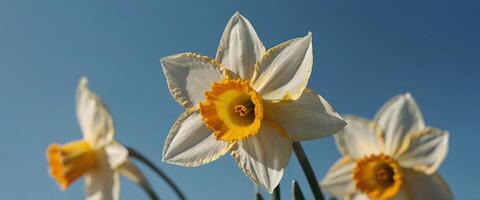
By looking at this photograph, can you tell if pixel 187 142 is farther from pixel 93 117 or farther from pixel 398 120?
pixel 398 120

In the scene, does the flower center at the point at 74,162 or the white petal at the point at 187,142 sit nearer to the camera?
the white petal at the point at 187,142

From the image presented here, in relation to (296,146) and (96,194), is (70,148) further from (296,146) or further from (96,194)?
(296,146)

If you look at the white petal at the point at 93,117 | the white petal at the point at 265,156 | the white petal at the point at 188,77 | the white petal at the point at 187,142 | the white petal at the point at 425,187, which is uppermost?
the white petal at the point at 93,117

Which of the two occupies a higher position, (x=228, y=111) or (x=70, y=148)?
(x=70, y=148)

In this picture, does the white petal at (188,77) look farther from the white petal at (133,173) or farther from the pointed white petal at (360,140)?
the pointed white petal at (360,140)

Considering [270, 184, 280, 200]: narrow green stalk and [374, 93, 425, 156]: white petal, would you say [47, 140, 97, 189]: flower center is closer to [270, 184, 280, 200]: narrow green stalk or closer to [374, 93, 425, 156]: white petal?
[270, 184, 280, 200]: narrow green stalk

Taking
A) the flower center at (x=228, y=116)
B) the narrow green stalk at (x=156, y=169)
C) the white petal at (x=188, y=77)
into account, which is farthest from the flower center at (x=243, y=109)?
the narrow green stalk at (x=156, y=169)

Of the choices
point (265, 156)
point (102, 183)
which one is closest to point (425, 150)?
A: point (265, 156)

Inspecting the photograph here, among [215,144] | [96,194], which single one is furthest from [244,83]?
[96,194]
